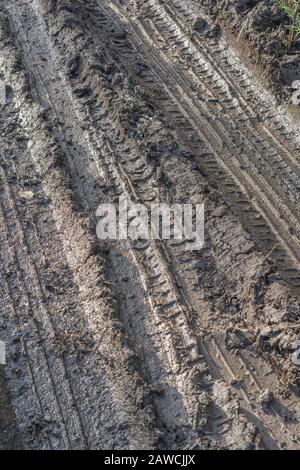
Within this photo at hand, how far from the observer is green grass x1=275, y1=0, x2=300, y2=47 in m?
7.75

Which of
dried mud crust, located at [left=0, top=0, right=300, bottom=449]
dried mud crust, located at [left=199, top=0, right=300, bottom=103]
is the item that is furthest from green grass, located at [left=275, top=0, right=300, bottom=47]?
dried mud crust, located at [left=0, top=0, right=300, bottom=449]

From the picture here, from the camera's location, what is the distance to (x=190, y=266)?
5609 mm

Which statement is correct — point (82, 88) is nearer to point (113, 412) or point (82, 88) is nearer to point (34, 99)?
point (34, 99)

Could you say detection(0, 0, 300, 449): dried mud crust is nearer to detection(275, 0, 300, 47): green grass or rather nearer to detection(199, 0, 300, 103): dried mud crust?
detection(199, 0, 300, 103): dried mud crust

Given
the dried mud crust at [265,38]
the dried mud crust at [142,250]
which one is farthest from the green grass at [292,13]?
the dried mud crust at [142,250]

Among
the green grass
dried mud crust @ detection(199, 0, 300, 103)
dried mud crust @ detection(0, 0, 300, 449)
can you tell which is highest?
the green grass

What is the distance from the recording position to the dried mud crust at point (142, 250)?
4.67 metres

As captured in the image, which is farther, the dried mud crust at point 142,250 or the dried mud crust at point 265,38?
the dried mud crust at point 265,38

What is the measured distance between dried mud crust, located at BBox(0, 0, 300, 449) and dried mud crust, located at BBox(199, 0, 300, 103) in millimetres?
250

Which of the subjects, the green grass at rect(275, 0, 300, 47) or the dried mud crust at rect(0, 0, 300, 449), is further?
the green grass at rect(275, 0, 300, 47)

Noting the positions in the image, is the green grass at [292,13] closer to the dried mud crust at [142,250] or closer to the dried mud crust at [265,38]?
the dried mud crust at [265,38]

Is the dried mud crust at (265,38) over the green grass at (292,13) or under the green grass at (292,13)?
under

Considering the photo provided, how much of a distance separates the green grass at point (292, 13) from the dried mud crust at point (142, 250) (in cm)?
83

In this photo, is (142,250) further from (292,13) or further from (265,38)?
(292,13)
